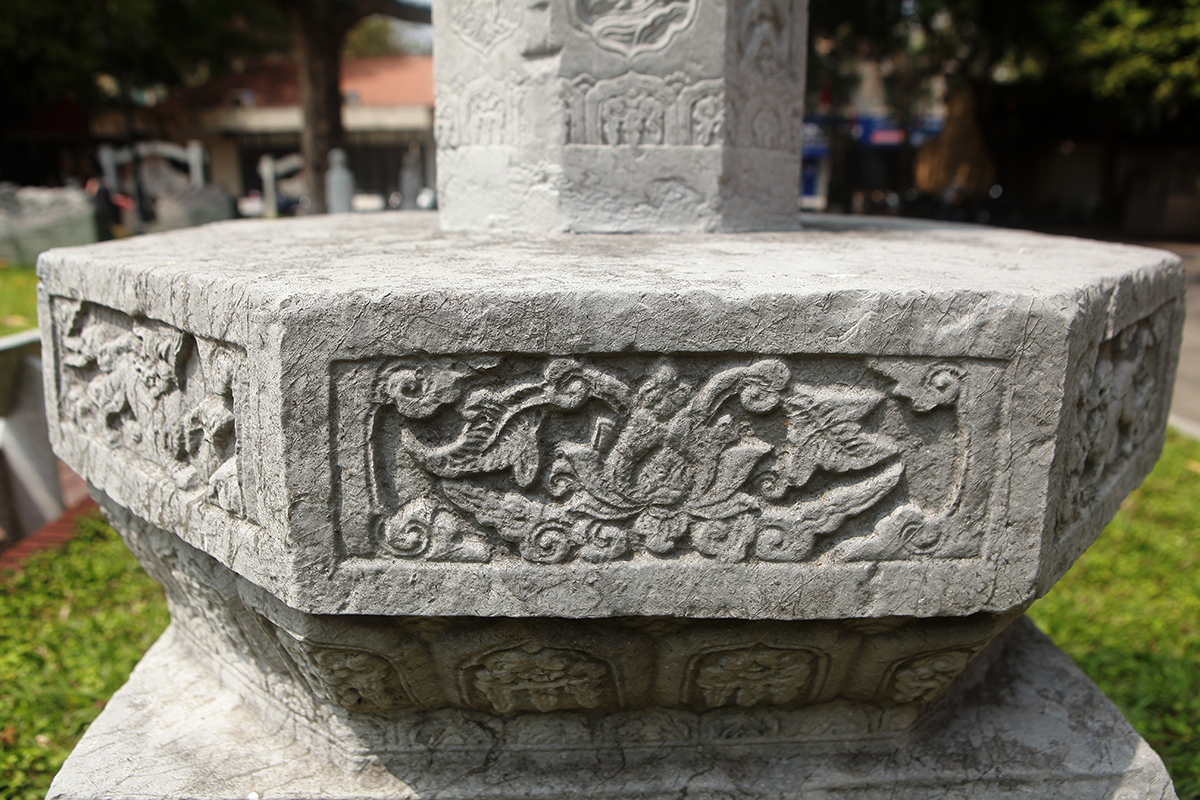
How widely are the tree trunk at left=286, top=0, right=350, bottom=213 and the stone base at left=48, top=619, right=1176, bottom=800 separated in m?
8.72

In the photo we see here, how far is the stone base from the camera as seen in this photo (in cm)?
148

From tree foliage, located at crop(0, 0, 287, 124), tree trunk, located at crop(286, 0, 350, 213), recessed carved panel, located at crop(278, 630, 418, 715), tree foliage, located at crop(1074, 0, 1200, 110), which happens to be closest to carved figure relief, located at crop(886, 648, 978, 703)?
recessed carved panel, located at crop(278, 630, 418, 715)

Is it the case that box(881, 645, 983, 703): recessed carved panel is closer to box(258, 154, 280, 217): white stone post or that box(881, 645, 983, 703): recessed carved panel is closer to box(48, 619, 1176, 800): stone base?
box(48, 619, 1176, 800): stone base

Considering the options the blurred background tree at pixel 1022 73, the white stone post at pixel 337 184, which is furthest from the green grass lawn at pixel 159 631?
the blurred background tree at pixel 1022 73

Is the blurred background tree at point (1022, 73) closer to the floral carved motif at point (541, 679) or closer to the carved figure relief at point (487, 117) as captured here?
the carved figure relief at point (487, 117)

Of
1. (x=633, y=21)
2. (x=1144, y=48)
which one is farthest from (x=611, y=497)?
(x=1144, y=48)

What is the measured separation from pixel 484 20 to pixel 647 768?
173 centimetres

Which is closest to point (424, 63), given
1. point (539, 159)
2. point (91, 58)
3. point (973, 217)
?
point (91, 58)

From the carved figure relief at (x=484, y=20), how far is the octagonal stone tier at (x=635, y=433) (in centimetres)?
98

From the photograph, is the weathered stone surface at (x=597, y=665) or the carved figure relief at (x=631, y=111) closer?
the weathered stone surface at (x=597, y=665)

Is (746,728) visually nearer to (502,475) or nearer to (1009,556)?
(1009,556)

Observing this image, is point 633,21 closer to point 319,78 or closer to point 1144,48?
point 319,78

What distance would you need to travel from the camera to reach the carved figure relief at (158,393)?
1.25 m

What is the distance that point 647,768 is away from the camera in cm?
152
